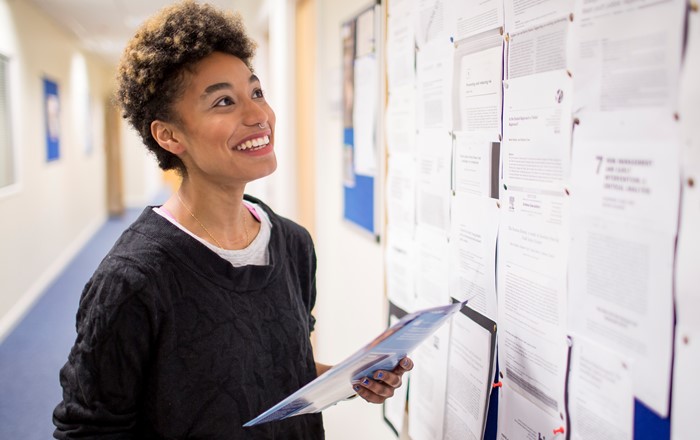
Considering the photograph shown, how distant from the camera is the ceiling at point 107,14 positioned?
4.79 metres

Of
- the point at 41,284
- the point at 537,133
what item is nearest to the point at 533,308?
the point at 537,133

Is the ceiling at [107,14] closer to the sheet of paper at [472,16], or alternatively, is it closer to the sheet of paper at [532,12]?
the sheet of paper at [472,16]

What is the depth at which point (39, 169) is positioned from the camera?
225 inches

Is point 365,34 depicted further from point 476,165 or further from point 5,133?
point 5,133

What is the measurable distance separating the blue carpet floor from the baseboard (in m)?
0.05

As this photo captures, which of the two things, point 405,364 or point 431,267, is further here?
point 431,267

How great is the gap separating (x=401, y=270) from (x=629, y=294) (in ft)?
2.95

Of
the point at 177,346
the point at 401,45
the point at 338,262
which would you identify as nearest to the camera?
the point at 177,346

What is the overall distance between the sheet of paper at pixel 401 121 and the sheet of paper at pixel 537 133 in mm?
485

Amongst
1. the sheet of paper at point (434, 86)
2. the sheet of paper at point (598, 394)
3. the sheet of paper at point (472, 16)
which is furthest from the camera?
the sheet of paper at point (434, 86)

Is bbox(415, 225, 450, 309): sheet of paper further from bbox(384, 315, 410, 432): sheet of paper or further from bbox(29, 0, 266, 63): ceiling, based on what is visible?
bbox(29, 0, 266, 63): ceiling

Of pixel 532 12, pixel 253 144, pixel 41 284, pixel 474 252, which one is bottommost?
pixel 41 284

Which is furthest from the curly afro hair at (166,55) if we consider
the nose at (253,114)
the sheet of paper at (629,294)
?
the sheet of paper at (629,294)

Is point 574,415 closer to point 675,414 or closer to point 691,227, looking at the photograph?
point 675,414
